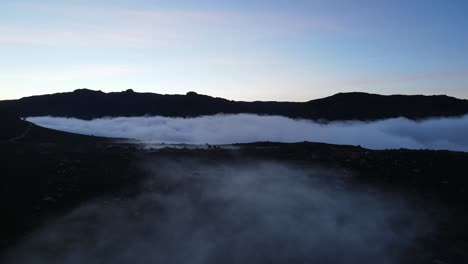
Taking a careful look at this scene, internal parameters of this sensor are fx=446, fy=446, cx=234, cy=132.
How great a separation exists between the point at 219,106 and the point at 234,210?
10062 cm

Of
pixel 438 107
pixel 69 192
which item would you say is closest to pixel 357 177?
pixel 69 192

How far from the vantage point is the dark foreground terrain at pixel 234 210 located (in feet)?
45.9

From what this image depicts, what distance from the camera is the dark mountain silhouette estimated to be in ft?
310

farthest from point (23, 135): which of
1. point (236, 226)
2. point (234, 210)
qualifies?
point (236, 226)

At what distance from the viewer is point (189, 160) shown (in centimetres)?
2777

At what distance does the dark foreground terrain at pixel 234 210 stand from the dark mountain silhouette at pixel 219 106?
71.3m

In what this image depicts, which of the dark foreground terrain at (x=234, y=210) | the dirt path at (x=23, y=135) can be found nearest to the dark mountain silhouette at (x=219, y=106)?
the dirt path at (x=23, y=135)

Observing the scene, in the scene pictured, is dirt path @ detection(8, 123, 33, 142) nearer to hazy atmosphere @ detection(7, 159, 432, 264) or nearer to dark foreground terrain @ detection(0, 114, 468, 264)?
dark foreground terrain @ detection(0, 114, 468, 264)

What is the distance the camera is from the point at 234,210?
1769 cm

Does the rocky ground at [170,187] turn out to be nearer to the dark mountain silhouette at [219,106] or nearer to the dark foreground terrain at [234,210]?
the dark foreground terrain at [234,210]

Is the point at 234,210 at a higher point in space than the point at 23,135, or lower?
lower

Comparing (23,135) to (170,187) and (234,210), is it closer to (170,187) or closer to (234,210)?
(170,187)

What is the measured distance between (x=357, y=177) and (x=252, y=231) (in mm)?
8826

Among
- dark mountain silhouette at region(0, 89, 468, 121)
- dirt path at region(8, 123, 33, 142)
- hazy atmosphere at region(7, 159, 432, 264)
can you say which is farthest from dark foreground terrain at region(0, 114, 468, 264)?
dark mountain silhouette at region(0, 89, 468, 121)
